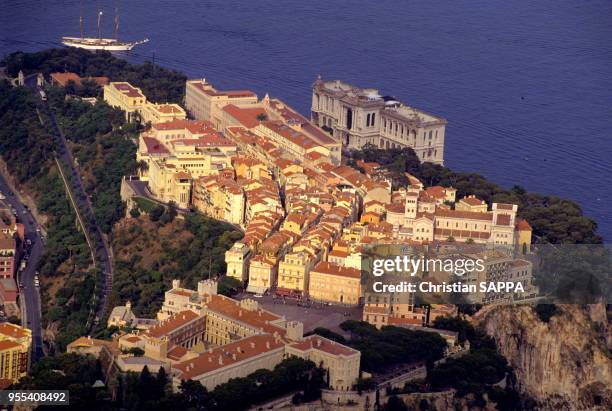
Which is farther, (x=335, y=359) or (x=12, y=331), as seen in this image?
(x=12, y=331)

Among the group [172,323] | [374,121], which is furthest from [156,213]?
[374,121]

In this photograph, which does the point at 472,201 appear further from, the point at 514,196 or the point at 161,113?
the point at 161,113

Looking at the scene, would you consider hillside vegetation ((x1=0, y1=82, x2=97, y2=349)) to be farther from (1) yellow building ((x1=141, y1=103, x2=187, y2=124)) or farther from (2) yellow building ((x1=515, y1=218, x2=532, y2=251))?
(2) yellow building ((x1=515, y1=218, x2=532, y2=251))

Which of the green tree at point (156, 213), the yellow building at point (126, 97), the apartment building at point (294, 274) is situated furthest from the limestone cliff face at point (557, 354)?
the yellow building at point (126, 97)

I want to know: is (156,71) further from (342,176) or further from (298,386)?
(298,386)

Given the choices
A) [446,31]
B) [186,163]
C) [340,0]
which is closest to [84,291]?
[186,163]

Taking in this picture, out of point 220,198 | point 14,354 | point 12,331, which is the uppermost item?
point 220,198

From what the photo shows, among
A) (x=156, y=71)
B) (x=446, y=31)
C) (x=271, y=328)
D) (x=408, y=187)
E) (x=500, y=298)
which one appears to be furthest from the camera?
(x=446, y=31)
